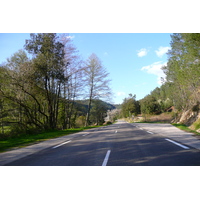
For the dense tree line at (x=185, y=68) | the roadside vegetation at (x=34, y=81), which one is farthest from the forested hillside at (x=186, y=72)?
the roadside vegetation at (x=34, y=81)

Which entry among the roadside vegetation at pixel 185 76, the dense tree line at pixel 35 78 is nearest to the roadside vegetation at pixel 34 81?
the dense tree line at pixel 35 78

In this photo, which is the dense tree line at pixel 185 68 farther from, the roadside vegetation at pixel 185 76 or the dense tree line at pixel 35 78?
the dense tree line at pixel 35 78

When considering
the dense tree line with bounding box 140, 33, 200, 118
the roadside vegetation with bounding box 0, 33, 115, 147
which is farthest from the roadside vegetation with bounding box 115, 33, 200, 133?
the roadside vegetation with bounding box 0, 33, 115, 147

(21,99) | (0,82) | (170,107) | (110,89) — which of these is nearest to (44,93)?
(21,99)

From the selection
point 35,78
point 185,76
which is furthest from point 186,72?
point 35,78

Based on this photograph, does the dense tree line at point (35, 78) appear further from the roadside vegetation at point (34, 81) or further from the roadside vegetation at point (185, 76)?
the roadside vegetation at point (185, 76)

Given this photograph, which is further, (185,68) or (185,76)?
(185,76)

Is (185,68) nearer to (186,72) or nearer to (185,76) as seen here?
(186,72)

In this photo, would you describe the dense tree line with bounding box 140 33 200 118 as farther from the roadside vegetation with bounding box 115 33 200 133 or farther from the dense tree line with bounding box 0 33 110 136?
the dense tree line with bounding box 0 33 110 136

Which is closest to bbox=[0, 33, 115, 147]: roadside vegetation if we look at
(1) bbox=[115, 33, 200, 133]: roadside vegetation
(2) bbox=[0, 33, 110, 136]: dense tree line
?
(2) bbox=[0, 33, 110, 136]: dense tree line

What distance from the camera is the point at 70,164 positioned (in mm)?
5355

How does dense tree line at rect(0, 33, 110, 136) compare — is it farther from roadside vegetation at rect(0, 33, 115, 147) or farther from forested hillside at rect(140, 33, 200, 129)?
forested hillside at rect(140, 33, 200, 129)
